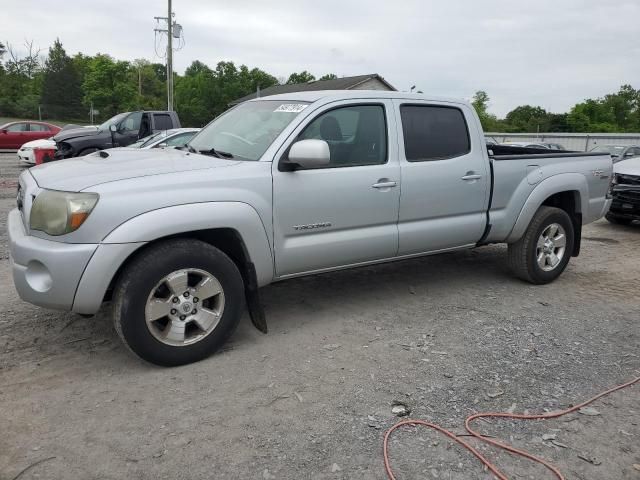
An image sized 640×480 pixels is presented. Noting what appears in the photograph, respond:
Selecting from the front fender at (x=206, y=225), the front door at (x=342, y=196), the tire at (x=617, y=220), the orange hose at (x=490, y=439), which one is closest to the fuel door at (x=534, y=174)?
the front door at (x=342, y=196)

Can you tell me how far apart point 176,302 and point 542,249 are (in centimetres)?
377

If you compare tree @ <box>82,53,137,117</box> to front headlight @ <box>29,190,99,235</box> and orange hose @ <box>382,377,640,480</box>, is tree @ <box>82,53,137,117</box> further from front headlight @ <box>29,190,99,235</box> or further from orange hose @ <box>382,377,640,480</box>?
orange hose @ <box>382,377,640,480</box>

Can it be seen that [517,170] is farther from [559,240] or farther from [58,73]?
[58,73]

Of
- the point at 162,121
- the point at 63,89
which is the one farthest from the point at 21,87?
the point at 162,121

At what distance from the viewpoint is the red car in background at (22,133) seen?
21.3m

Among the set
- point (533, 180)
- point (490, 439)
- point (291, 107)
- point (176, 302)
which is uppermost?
point (291, 107)

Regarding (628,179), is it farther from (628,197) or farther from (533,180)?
(533,180)

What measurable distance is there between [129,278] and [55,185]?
2.41 ft

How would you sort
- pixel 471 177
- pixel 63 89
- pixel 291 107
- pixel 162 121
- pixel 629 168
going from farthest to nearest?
pixel 63 89, pixel 162 121, pixel 629 168, pixel 471 177, pixel 291 107

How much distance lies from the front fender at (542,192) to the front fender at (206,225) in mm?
2652

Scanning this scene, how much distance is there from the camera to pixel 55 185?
3.24 m

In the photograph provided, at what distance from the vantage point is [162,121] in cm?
1478

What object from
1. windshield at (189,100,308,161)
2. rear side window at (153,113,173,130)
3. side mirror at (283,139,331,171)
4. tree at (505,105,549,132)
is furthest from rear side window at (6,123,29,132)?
tree at (505,105,549,132)

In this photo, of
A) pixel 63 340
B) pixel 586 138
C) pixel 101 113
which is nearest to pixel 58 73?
pixel 101 113
